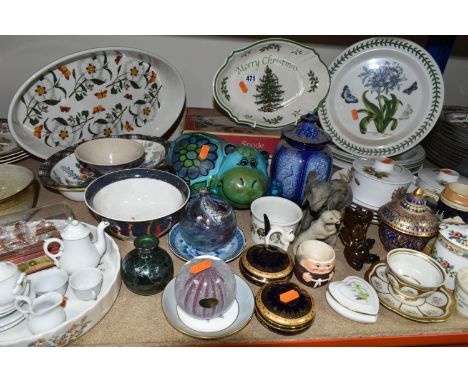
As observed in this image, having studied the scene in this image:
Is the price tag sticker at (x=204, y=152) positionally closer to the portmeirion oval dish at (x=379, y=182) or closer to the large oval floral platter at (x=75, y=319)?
the large oval floral platter at (x=75, y=319)

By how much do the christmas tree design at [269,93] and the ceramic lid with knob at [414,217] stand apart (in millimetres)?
653

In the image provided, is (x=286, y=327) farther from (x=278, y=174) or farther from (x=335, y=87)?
(x=335, y=87)

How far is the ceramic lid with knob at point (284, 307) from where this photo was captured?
0.84 metres

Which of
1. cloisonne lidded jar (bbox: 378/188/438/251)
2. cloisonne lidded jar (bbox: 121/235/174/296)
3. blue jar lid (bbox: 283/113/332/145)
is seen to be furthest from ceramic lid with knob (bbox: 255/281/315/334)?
blue jar lid (bbox: 283/113/332/145)

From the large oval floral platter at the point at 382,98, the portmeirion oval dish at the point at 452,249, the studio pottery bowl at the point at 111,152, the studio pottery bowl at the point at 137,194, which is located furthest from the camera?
the large oval floral platter at the point at 382,98

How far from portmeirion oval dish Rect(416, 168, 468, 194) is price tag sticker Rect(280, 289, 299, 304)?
715 millimetres

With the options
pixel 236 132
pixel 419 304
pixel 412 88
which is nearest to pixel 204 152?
pixel 236 132

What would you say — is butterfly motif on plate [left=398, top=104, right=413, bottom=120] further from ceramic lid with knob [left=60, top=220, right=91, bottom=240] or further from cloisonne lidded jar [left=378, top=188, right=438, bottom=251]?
ceramic lid with knob [left=60, top=220, right=91, bottom=240]

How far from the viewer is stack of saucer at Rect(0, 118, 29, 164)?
1342 millimetres

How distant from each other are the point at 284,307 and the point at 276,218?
14.4 inches

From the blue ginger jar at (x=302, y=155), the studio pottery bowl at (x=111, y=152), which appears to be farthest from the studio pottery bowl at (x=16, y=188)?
the blue ginger jar at (x=302, y=155)

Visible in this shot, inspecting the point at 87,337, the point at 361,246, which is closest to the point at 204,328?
the point at 87,337

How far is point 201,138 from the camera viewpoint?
124 cm

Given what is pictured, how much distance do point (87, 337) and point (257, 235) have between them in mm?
548
